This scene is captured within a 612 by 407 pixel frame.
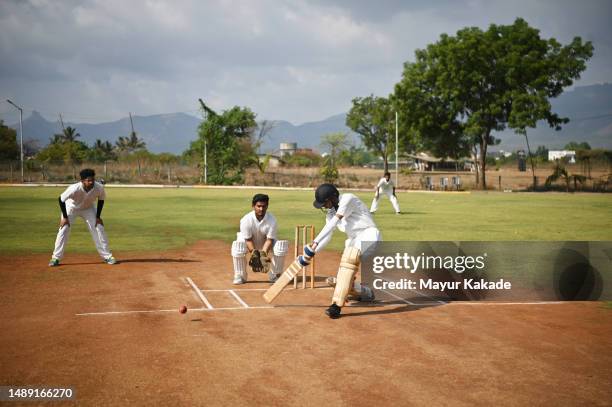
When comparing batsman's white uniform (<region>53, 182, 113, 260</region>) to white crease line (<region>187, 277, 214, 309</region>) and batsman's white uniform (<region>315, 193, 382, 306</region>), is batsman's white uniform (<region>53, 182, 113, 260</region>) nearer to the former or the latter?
white crease line (<region>187, 277, 214, 309</region>)

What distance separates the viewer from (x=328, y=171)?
201 ft

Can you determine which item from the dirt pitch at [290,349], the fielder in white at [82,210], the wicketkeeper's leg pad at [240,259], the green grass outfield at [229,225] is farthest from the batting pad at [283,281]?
the green grass outfield at [229,225]

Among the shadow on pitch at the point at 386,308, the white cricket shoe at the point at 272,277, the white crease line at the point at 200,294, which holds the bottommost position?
the shadow on pitch at the point at 386,308

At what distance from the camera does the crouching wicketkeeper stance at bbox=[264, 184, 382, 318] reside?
760cm

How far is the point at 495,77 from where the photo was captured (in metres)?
49.3

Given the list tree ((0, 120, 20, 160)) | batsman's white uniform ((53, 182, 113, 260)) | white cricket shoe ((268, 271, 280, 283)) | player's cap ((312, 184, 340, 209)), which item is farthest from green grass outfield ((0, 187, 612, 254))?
tree ((0, 120, 20, 160))

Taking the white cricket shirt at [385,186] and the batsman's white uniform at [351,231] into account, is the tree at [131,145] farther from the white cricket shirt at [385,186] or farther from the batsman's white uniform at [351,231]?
the batsman's white uniform at [351,231]

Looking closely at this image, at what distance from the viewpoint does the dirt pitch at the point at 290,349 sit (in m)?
5.07

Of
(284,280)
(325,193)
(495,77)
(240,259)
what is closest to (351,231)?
(325,193)

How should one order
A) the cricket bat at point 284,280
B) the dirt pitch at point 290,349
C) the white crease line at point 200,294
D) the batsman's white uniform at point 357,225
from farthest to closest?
the white crease line at point 200,294
the batsman's white uniform at point 357,225
the cricket bat at point 284,280
the dirt pitch at point 290,349

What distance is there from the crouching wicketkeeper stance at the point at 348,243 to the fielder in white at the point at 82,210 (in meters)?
5.59

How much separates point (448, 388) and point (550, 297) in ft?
16.7

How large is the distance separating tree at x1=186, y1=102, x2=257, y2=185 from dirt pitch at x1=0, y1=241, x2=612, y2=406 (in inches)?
2095

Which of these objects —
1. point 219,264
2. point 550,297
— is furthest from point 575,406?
point 219,264
